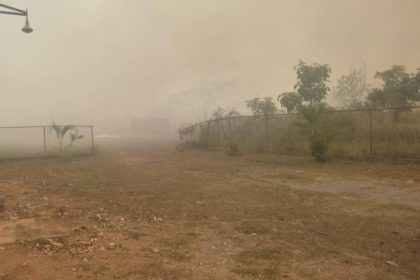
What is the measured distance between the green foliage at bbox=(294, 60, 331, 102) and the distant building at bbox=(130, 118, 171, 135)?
57.2 m

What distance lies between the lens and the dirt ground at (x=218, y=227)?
504 centimetres

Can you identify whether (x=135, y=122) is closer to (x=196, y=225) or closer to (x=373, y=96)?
(x=373, y=96)

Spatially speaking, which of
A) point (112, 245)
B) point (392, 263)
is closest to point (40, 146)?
point (112, 245)

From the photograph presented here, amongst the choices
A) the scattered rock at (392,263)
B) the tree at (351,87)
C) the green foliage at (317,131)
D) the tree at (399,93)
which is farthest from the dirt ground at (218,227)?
the tree at (351,87)

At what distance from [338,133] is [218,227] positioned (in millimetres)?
10885

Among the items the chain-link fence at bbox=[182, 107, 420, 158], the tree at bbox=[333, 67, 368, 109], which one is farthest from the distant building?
the chain-link fence at bbox=[182, 107, 420, 158]

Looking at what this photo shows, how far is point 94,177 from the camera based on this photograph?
13.8m

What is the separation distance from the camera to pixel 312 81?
28.4 m

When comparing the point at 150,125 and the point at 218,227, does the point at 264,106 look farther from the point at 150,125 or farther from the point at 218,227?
the point at 150,125

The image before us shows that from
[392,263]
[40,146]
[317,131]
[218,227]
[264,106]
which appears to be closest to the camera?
[392,263]

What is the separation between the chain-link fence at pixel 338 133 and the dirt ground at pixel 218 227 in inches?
118

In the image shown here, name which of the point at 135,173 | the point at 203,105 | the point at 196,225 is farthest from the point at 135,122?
the point at 196,225

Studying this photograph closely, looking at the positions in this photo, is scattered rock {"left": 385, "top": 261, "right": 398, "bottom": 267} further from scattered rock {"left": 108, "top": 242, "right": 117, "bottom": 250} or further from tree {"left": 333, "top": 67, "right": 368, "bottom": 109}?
tree {"left": 333, "top": 67, "right": 368, "bottom": 109}

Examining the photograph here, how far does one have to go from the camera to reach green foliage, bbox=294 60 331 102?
1107 inches
